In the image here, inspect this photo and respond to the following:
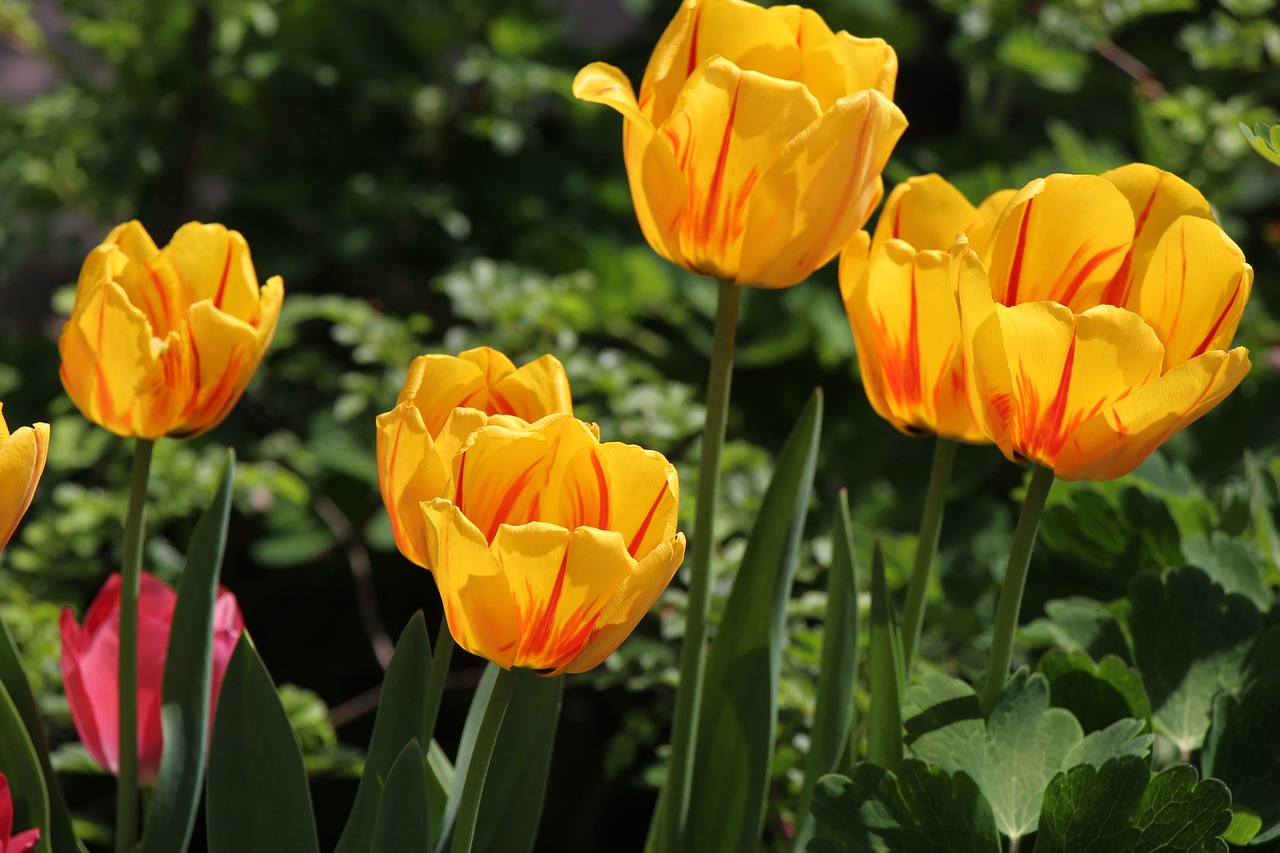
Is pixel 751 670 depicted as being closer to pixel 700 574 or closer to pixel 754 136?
pixel 700 574

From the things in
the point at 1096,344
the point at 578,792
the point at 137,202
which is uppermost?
the point at 1096,344

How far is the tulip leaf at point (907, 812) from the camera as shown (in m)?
0.68

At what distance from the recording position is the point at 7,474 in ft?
1.84

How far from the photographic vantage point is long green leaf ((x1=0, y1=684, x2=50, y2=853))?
710 millimetres

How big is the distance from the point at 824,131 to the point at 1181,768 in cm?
36

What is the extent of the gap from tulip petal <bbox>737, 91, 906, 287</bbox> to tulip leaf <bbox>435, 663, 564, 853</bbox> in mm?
276

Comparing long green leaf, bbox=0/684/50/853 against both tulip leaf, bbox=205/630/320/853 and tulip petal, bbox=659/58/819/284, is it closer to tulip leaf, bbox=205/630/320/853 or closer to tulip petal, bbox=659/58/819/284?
tulip leaf, bbox=205/630/320/853

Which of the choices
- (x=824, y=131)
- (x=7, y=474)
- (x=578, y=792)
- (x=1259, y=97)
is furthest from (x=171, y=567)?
(x=1259, y=97)

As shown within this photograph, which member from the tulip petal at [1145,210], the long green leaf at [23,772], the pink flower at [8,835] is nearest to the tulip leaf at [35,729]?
the long green leaf at [23,772]

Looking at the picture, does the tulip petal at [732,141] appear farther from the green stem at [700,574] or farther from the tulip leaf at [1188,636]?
the tulip leaf at [1188,636]

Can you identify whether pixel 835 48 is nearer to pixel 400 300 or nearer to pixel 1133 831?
pixel 1133 831

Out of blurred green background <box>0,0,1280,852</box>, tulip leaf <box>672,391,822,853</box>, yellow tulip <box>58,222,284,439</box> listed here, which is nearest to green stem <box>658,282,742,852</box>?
tulip leaf <box>672,391,822,853</box>

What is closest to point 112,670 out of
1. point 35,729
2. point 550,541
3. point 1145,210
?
point 35,729

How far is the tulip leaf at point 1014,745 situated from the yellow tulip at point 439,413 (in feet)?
0.87
